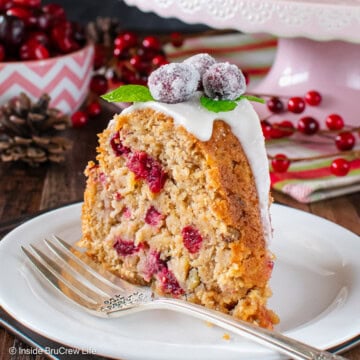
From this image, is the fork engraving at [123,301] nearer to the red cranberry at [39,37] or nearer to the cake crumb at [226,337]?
the cake crumb at [226,337]

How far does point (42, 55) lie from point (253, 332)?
155 cm

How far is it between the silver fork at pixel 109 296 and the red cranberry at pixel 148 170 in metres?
0.22

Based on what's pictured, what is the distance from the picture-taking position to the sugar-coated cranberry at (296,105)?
2443 millimetres

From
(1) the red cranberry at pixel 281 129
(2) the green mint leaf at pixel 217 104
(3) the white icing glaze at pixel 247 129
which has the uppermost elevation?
(2) the green mint leaf at pixel 217 104

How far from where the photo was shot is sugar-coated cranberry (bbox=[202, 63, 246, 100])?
58.1 inches

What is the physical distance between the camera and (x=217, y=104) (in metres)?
1.50

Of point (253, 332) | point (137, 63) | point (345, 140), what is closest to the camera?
point (253, 332)

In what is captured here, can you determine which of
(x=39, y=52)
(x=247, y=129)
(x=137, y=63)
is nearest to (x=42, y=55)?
(x=39, y=52)

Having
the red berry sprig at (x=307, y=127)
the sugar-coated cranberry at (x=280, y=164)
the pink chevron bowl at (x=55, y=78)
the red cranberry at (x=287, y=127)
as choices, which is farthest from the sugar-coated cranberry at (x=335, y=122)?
the pink chevron bowl at (x=55, y=78)

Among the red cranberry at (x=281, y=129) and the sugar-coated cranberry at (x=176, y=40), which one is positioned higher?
the red cranberry at (x=281, y=129)

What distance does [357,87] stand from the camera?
2.47 metres

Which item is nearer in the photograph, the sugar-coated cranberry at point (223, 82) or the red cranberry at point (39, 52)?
the sugar-coated cranberry at point (223, 82)

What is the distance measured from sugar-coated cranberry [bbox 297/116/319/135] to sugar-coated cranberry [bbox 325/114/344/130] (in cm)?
6

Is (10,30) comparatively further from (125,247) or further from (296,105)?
(125,247)
